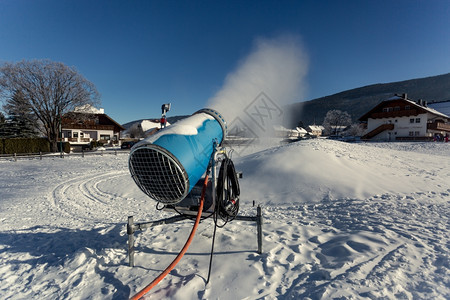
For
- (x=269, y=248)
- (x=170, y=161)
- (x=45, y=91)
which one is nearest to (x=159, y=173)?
(x=170, y=161)

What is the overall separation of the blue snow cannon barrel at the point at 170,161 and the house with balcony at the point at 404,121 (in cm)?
4333

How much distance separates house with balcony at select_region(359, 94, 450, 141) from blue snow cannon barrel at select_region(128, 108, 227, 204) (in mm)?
43331

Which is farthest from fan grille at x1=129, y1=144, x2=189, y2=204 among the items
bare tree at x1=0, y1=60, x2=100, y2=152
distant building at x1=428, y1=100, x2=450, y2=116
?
distant building at x1=428, y1=100, x2=450, y2=116

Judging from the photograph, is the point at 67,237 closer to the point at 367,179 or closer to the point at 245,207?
the point at 245,207

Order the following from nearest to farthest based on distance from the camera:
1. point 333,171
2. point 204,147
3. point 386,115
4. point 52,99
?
point 204,147 → point 333,171 → point 52,99 → point 386,115

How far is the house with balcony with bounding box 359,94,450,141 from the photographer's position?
3653cm

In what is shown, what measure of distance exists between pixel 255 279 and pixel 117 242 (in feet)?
9.21

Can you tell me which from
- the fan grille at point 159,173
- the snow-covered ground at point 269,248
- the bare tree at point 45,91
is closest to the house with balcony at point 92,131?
A: the bare tree at point 45,91

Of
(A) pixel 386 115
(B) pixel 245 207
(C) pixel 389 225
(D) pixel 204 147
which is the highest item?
(A) pixel 386 115

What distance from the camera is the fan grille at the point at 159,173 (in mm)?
2693

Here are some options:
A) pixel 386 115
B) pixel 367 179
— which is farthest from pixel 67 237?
pixel 386 115

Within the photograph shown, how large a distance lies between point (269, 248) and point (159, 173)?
232cm

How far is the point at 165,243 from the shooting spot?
13.7 ft

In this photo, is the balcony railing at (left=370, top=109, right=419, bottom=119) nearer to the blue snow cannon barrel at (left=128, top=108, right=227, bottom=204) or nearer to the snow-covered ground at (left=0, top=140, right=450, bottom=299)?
the snow-covered ground at (left=0, top=140, right=450, bottom=299)
